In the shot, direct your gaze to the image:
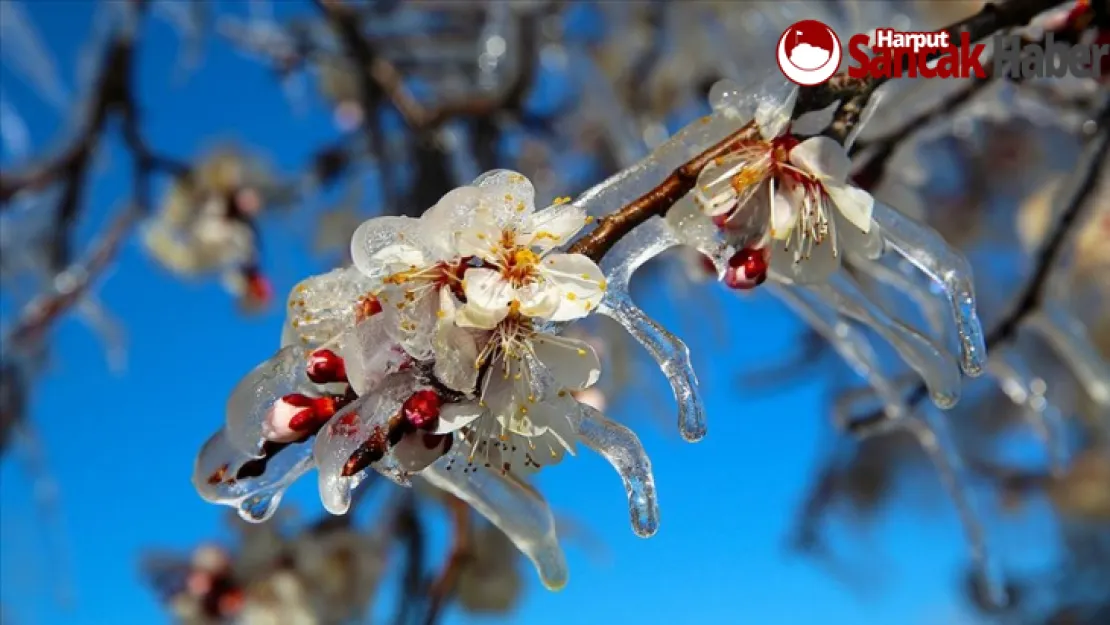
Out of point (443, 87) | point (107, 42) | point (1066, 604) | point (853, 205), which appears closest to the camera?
point (853, 205)

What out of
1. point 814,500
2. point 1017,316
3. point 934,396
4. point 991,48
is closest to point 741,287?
point 934,396

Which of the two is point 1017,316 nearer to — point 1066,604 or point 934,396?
point 934,396

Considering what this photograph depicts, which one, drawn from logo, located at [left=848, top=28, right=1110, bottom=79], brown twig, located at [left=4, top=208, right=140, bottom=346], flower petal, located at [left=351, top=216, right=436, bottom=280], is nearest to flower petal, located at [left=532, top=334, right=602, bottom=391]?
flower petal, located at [left=351, top=216, right=436, bottom=280]

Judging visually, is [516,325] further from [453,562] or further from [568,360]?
[453,562]

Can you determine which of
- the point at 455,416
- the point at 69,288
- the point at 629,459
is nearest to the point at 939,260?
the point at 629,459

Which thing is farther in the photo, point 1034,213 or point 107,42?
point 1034,213

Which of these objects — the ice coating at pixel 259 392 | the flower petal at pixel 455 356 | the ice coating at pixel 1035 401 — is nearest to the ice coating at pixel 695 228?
the flower petal at pixel 455 356
